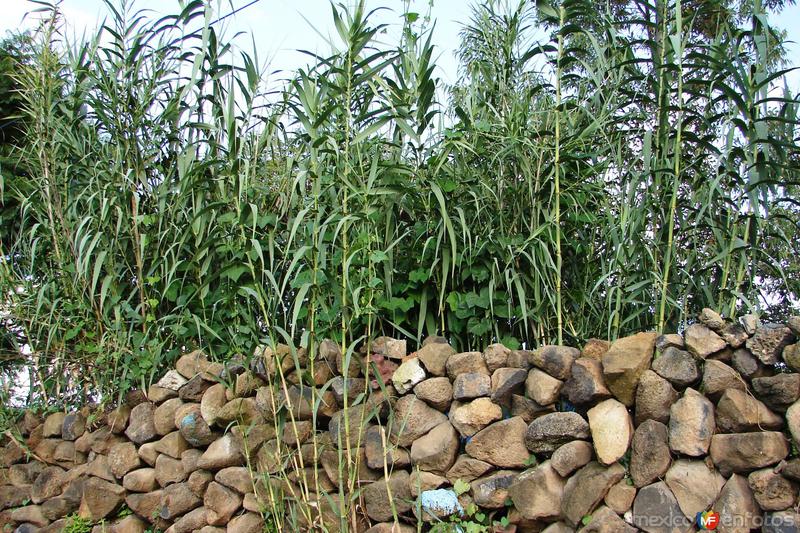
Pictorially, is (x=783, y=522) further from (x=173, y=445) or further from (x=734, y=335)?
(x=173, y=445)

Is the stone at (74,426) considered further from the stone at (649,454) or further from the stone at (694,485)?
the stone at (694,485)

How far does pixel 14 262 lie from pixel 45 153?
86 centimetres

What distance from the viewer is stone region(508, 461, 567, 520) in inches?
95.3

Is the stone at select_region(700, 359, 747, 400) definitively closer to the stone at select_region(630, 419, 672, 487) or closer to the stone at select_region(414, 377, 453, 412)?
the stone at select_region(630, 419, 672, 487)

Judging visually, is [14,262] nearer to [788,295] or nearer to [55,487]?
[55,487]

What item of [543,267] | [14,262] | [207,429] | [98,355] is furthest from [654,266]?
[14,262]

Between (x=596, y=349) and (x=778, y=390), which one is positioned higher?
(x=596, y=349)

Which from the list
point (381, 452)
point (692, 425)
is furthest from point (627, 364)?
point (381, 452)

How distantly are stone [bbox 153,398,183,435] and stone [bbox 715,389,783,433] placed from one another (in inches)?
92.2

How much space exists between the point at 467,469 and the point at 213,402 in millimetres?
1218

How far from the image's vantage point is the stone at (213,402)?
3.11m

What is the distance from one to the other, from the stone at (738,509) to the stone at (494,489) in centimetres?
69

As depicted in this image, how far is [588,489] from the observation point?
235 cm

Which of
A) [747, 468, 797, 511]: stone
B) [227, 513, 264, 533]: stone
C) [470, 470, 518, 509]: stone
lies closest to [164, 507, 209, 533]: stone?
[227, 513, 264, 533]: stone
